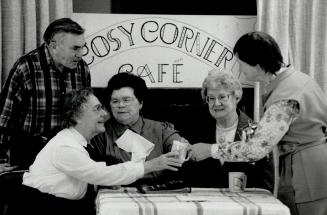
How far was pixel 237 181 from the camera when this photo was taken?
3.06 metres

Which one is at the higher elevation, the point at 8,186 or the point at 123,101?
the point at 123,101

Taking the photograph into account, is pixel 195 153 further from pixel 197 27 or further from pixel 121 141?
pixel 197 27

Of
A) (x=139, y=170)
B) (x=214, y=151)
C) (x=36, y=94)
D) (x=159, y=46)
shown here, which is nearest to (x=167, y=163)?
(x=139, y=170)

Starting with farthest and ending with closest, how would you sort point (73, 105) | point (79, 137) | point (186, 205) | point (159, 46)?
point (159, 46)
point (73, 105)
point (79, 137)
point (186, 205)

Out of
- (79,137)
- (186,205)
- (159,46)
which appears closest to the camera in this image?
(186,205)

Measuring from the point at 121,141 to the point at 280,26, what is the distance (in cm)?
166

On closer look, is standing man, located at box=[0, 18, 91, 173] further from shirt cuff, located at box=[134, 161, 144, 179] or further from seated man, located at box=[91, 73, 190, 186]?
shirt cuff, located at box=[134, 161, 144, 179]

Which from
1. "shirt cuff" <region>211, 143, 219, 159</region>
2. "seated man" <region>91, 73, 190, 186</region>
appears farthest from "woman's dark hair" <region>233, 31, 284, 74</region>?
"seated man" <region>91, 73, 190, 186</region>

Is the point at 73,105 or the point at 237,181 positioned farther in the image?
the point at 73,105

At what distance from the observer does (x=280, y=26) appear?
14.7 feet

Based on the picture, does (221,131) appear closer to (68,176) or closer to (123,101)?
(123,101)

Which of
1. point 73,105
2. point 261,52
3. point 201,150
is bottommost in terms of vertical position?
point 201,150

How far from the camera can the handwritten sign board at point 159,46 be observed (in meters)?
4.34

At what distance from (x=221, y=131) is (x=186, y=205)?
1078 millimetres
